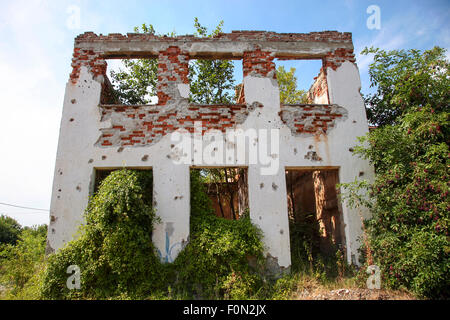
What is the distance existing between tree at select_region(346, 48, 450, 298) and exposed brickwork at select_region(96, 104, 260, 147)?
2980 mm

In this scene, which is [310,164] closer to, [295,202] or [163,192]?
[163,192]

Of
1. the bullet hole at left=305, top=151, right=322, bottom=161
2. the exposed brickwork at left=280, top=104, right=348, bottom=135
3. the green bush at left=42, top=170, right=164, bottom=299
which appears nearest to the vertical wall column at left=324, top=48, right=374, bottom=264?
the exposed brickwork at left=280, top=104, right=348, bottom=135

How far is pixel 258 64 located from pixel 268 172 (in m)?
2.71

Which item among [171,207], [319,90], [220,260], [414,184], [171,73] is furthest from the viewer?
[319,90]

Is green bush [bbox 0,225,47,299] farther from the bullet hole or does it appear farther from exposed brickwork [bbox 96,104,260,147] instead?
the bullet hole

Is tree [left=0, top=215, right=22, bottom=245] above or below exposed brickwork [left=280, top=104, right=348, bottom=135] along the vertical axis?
below

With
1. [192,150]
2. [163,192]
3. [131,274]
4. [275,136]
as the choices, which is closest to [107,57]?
[192,150]

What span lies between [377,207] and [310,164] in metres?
1.58

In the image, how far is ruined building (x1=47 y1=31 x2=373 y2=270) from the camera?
6004 millimetres

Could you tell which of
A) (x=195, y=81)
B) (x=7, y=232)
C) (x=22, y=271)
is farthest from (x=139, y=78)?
(x=7, y=232)

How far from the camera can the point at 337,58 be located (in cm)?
715

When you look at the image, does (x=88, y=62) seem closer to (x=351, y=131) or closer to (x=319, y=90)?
(x=319, y=90)

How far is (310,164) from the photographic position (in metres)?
6.38

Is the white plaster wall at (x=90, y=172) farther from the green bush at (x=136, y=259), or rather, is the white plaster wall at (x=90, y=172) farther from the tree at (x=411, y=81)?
the tree at (x=411, y=81)
